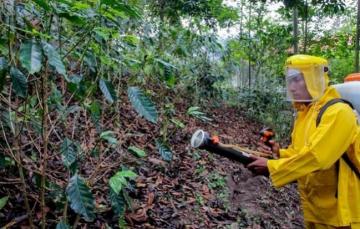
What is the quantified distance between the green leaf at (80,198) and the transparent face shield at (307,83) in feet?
4.33

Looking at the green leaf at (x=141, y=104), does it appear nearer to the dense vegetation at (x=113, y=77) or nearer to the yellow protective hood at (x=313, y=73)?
the dense vegetation at (x=113, y=77)

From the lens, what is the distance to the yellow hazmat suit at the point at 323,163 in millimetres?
2281

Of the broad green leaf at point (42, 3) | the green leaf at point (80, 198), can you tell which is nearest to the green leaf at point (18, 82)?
the broad green leaf at point (42, 3)

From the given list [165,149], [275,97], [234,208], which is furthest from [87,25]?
[275,97]

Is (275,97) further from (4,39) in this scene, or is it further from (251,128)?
(4,39)

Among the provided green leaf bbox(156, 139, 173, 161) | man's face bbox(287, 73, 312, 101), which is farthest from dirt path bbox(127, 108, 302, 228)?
man's face bbox(287, 73, 312, 101)

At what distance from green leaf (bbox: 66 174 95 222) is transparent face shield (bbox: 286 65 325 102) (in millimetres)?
1321

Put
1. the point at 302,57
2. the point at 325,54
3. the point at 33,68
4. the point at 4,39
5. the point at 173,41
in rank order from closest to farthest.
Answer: the point at 33,68 < the point at 4,39 < the point at 302,57 < the point at 173,41 < the point at 325,54

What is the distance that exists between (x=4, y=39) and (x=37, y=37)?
23cm

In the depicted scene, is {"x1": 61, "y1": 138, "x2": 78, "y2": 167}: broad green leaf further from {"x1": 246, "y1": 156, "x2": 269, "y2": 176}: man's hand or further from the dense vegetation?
{"x1": 246, "y1": 156, "x2": 269, "y2": 176}: man's hand

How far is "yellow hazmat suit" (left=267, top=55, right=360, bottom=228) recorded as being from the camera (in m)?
2.28

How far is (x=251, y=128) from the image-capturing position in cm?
891

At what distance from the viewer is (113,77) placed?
11.7ft

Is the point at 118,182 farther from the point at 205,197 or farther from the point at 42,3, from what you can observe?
the point at 205,197
